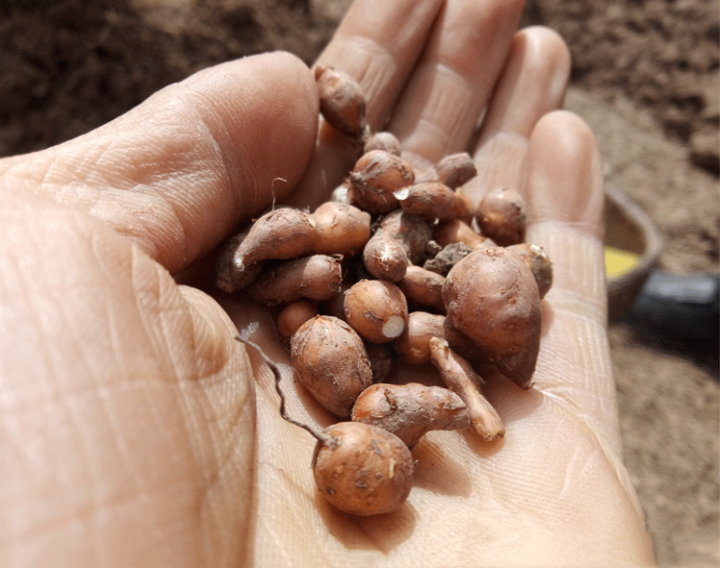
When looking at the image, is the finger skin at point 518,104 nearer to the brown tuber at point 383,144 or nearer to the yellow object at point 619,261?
the brown tuber at point 383,144

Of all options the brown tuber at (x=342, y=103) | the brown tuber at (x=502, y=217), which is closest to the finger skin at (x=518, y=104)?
the brown tuber at (x=502, y=217)

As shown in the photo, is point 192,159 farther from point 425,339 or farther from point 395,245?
point 425,339

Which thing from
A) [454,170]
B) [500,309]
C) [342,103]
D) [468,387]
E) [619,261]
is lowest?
[619,261]

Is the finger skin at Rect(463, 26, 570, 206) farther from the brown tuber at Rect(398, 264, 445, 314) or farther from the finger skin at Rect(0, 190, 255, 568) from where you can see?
the finger skin at Rect(0, 190, 255, 568)

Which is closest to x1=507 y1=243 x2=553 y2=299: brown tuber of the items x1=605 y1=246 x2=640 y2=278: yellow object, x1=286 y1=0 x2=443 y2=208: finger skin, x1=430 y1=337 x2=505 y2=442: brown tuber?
x1=430 y1=337 x2=505 y2=442: brown tuber

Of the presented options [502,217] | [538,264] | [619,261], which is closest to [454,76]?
[502,217]
